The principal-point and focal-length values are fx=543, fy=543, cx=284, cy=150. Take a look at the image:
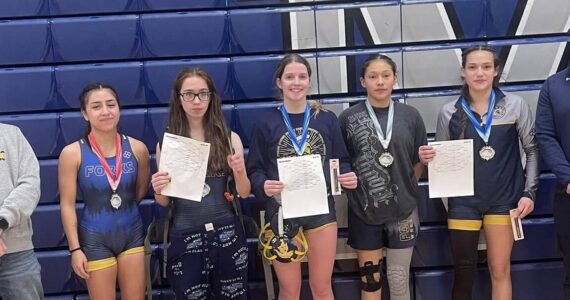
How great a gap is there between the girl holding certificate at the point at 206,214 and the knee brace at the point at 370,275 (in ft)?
2.74

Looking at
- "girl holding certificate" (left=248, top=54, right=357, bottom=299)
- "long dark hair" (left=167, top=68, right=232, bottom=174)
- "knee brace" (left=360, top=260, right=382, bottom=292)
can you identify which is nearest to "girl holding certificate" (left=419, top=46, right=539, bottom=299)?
"knee brace" (left=360, top=260, right=382, bottom=292)

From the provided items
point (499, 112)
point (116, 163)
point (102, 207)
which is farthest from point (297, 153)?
point (499, 112)

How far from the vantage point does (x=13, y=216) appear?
291 centimetres

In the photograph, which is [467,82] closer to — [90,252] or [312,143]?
[312,143]

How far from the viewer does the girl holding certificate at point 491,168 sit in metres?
3.49

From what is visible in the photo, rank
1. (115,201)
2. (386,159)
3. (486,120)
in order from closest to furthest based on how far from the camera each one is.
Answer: (115,201) < (386,159) < (486,120)

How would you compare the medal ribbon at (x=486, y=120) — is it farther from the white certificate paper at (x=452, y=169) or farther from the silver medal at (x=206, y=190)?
the silver medal at (x=206, y=190)

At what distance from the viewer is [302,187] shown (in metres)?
3.21

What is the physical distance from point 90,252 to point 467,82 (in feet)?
8.54

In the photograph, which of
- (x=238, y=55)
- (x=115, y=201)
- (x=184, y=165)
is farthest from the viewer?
(x=238, y=55)

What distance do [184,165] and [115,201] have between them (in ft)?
1.63

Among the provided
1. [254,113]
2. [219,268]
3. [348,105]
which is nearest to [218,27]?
[254,113]

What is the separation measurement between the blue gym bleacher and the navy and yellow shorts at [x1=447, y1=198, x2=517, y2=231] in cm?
43

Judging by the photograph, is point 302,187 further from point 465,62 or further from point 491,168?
point 465,62
